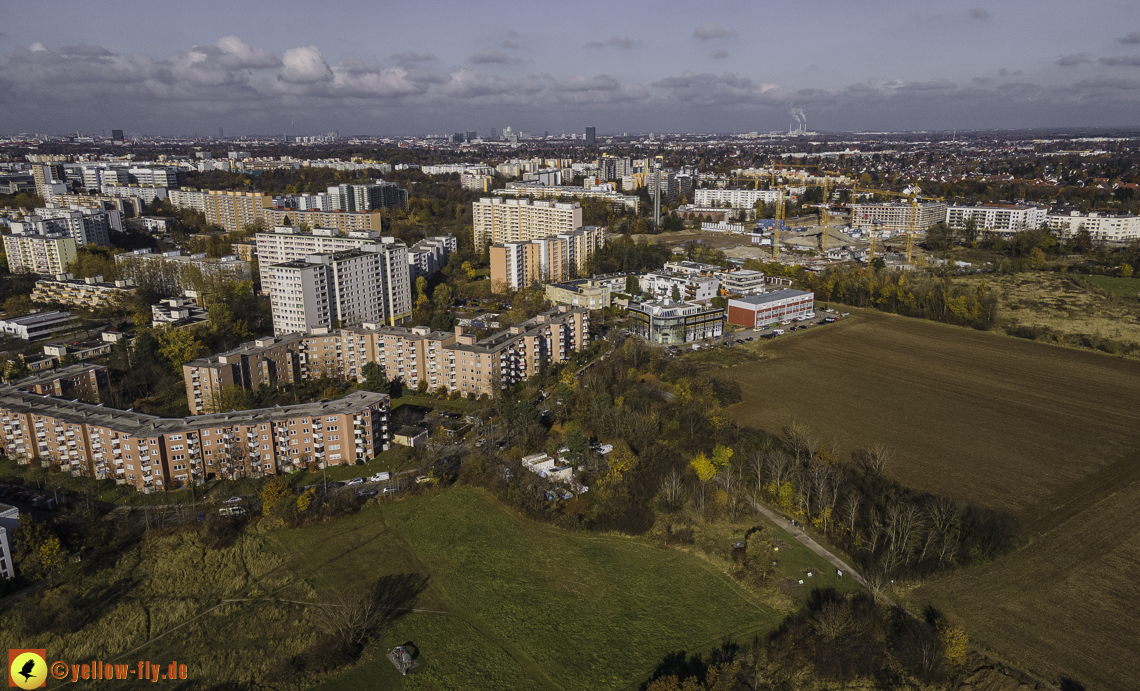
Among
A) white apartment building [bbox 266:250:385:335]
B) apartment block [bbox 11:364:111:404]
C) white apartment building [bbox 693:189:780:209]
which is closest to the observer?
apartment block [bbox 11:364:111:404]

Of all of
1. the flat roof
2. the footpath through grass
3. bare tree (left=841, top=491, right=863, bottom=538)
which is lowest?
the footpath through grass

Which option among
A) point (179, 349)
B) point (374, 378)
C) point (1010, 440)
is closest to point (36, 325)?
point (179, 349)

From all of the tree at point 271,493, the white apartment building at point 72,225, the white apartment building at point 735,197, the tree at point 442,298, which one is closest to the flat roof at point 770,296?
the tree at point 442,298

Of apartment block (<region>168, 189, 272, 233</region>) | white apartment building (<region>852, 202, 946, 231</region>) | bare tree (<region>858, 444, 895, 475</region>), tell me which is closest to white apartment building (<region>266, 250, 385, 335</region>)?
bare tree (<region>858, 444, 895, 475</region>)

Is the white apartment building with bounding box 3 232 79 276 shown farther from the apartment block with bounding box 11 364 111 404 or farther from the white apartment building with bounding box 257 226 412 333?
the apartment block with bounding box 11 364 111 404

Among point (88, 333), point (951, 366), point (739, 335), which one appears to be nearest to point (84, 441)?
point (88, 333)

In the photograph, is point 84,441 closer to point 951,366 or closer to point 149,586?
point 149,586

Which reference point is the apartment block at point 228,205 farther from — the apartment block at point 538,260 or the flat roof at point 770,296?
the flat roof at point 770,296
